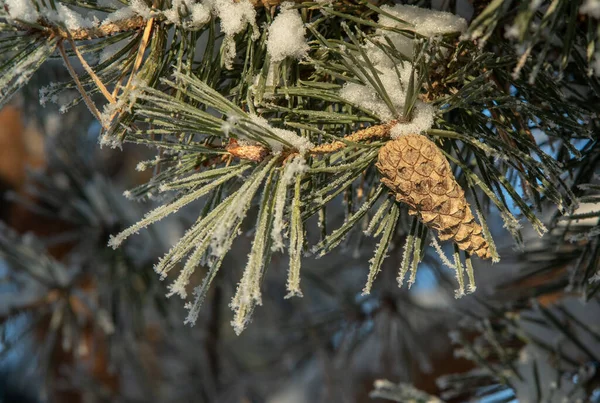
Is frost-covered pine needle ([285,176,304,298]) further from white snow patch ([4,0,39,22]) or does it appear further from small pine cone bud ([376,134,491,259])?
white snow patch ([4,0,39,22])

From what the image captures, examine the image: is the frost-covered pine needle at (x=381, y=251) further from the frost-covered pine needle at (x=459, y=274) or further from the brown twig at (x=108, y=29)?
the brown twig at (x=108, y=29)

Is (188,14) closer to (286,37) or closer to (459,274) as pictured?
(286,37)

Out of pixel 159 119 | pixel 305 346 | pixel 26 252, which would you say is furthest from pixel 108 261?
pixel 159 119

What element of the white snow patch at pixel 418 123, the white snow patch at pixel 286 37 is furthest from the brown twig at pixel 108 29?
the white snow patch at pixel 418 123

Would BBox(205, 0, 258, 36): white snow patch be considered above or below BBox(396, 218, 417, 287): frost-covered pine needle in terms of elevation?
above

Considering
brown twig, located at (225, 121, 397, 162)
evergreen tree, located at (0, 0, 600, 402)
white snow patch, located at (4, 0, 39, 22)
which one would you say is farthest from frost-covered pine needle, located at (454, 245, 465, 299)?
white snow patch, located at (4, 0, 39, 22)

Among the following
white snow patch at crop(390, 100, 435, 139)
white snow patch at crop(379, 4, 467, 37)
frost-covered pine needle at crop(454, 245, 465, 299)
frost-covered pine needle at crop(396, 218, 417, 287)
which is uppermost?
white snow patch at crop(379, 4, 467, 37)
